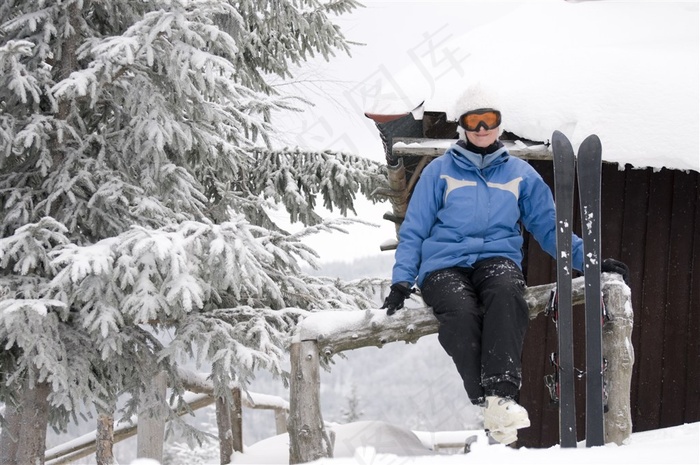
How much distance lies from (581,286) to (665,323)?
110 inches

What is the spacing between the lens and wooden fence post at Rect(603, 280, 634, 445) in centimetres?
370

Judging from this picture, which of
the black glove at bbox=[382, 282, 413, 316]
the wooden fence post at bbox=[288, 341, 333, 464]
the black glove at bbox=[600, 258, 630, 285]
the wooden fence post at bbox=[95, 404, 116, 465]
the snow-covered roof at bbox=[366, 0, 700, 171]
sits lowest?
the wooden fence post at bbox=[95, 404, 116, 465]

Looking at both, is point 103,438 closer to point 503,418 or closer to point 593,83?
point 503,418

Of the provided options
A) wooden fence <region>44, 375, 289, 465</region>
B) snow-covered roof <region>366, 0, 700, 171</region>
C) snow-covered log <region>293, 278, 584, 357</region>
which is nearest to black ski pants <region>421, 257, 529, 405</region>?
snow-covered log <region>293, 278, 584, 357</region>

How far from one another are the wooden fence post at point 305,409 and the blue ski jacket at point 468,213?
0.65 m

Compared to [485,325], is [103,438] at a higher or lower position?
lower

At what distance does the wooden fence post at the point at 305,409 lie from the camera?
3799mm

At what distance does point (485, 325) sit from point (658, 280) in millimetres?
3369

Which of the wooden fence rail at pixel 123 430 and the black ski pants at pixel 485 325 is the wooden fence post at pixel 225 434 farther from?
the black ski pants at pixel 485 325

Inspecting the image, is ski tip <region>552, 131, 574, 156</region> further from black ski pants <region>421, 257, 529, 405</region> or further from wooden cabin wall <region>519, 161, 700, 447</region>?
wooden cabin wall <region>519, 161, 700, 447</region>

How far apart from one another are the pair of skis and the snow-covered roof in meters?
1.80

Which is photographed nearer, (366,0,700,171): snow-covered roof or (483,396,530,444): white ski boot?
(483,396,530,444): white ski boot

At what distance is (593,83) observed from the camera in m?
5.96

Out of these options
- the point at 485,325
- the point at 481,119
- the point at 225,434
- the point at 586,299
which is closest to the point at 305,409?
the point at 485,325
